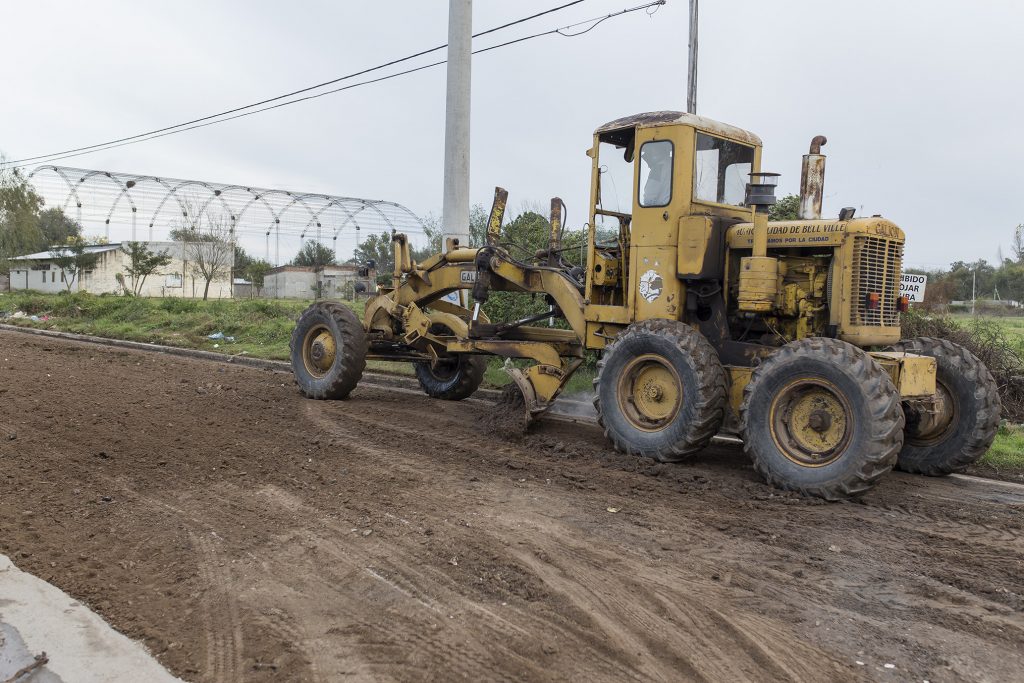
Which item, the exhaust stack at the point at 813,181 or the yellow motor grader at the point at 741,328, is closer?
the yellow motor grader at the point at 741,328

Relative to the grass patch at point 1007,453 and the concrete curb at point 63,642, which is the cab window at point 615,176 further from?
the concrete curb at point 63,642

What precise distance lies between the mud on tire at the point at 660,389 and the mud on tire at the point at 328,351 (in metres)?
3.75

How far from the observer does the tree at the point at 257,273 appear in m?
45.8

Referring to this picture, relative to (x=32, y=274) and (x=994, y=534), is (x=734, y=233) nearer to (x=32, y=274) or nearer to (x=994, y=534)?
(x=994, y=534)

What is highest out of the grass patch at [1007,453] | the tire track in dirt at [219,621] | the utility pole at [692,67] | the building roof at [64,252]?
the utility pole at [692,67]

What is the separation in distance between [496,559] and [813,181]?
4.57 metres

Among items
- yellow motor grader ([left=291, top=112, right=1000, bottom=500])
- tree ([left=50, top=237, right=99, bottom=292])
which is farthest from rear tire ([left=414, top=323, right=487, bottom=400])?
tree ([left=50, top=237, right=99, bottom=292])

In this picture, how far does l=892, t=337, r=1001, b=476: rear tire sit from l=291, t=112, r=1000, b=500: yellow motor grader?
12 mm

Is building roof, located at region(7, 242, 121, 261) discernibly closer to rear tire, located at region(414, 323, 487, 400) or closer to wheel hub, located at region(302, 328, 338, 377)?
wheel hub, located at region(302, 328, 338, 377)

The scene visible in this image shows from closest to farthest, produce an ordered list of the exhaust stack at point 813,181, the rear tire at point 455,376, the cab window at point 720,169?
the exhaust stack at point 813,181 < the cab window at point 720,169 < the rear tire at point 455,376

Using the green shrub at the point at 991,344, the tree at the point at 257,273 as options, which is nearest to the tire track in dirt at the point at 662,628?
the green shrub at the point at 991,344

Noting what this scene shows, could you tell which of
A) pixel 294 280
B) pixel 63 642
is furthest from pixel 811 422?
pixel 294 280


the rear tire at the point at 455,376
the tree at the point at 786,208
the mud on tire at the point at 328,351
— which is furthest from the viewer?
the tree at the point at 786,208

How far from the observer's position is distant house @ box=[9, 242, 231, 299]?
140ft
